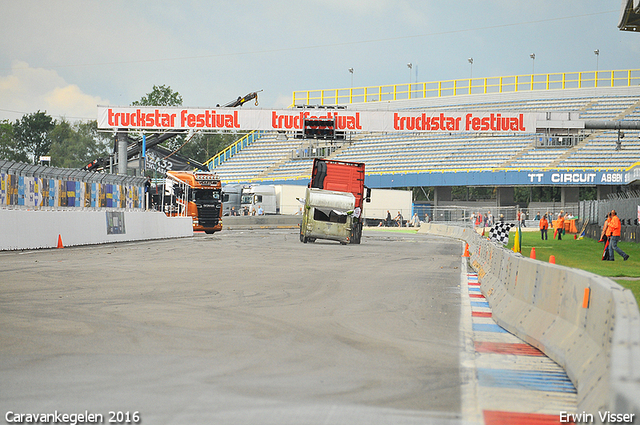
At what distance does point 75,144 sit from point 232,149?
2073 inches

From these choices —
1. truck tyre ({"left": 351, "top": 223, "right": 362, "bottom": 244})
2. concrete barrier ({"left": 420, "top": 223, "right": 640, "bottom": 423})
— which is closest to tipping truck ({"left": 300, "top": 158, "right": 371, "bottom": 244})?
truck tyre ({"left": 351, "top": 223, "right": 362, "bottom": 244})

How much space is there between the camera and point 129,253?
22734 mm

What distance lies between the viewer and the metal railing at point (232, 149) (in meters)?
82.8

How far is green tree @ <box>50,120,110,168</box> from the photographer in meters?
122

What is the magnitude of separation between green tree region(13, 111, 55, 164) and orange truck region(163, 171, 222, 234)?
7869 cm

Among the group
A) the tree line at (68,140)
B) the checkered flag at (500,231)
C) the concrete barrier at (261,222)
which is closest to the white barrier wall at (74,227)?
the checkered flag at (500,231)

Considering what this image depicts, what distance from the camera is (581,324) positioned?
6.21 meters

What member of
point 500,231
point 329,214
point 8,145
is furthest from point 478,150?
point 8,145

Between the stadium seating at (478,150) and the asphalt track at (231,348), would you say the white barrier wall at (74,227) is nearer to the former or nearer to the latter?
the asphalt track at (231,348)

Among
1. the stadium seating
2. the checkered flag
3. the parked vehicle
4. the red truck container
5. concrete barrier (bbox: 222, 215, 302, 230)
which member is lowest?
concrete barrier (bbox: 222, 215, 302, 230)

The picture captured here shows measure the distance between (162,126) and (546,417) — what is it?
1739 inches

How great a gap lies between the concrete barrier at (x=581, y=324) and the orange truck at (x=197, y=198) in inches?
1303

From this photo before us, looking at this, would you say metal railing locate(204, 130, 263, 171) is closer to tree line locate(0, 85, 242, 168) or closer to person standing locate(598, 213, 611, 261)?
tree line locate(0, 85, 242, 168)

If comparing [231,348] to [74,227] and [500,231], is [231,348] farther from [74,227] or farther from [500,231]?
[500,231]
